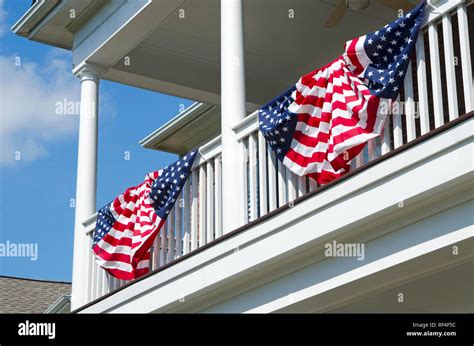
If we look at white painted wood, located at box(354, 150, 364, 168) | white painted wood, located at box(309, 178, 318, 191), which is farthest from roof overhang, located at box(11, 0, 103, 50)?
white painted wood, located at box(354, 150, 364, 168)

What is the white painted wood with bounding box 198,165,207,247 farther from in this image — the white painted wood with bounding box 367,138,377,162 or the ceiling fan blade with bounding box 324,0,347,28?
the ceiling fan blade with bounding box 324,0,347,28

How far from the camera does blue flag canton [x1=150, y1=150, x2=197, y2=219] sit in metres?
9.07

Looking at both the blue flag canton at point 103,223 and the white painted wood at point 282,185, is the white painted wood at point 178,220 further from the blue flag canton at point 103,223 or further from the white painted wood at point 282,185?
the white painted wood at point 282,185

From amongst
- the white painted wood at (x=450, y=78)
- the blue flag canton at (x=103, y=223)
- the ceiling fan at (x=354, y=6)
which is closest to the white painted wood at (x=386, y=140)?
the white painted wood at (x=450, y=78)

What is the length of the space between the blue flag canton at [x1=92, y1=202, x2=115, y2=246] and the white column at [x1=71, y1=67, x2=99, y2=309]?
0.44 metres

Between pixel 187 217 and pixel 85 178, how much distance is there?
8.28 feet

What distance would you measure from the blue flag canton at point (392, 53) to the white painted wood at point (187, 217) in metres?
2.66

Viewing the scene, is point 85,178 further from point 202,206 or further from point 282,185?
point 282,185

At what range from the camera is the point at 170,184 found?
9289 mm

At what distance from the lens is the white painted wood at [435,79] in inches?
252

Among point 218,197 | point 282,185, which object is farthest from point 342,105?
point 218,197
